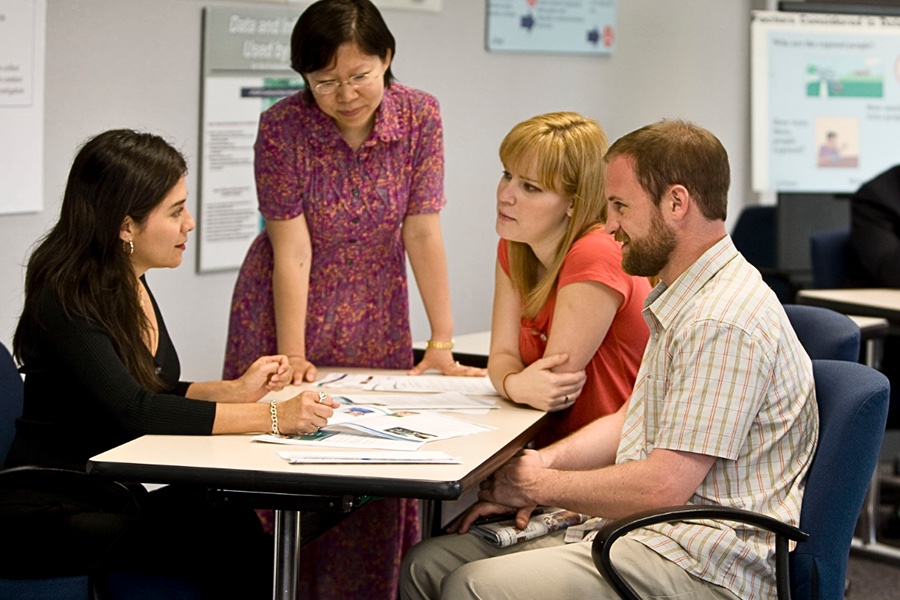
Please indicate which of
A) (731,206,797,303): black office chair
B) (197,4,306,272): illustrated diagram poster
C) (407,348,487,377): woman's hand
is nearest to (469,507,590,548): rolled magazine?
(407,348,487,377): woman's hand

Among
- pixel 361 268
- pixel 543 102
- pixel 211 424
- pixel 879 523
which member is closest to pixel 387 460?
pixel 211 424

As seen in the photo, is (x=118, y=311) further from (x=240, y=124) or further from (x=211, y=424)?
(x=240, y=124)

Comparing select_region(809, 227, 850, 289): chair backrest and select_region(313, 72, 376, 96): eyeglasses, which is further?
select_region(809, 227, 850, 289): chair backrest

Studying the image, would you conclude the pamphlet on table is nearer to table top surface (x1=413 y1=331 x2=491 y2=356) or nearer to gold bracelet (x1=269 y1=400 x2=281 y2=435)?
table top surface (x1=413 y1=331 x2=491 y2=356)

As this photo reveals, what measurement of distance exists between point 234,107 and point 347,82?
4.00ft

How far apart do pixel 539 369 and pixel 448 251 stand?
2.48 meters

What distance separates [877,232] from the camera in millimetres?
4410

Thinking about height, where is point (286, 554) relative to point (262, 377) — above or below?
below

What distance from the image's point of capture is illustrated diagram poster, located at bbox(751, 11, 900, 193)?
18.3ft

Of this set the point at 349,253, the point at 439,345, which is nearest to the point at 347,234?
the point at 349,253

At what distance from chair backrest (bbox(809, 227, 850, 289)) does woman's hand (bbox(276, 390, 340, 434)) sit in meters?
2.79

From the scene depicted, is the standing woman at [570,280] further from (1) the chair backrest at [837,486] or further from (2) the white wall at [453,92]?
(2) the white wall at [453,92]

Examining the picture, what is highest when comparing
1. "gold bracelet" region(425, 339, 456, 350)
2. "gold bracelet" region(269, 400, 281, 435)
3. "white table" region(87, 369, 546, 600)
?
"gold bracelet" region(425, 339, 456, 350)

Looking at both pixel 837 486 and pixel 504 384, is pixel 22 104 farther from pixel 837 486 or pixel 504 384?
pixel 837 486
